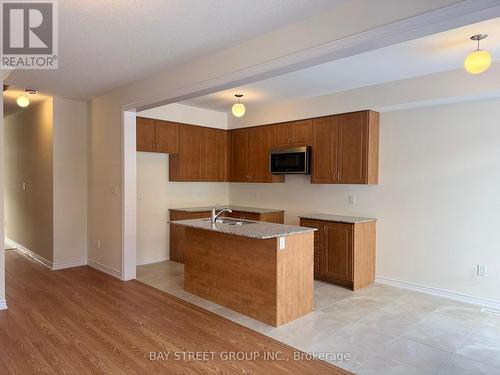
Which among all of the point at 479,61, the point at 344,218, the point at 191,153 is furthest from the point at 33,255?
the point at 479,61

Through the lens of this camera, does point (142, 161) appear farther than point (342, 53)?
Yes

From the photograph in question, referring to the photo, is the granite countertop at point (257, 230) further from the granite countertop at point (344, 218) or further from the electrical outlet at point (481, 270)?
the electrical outlet at point (481, 270)

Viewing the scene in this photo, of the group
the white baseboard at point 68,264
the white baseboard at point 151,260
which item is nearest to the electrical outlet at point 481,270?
the white baseboard at point 151,260

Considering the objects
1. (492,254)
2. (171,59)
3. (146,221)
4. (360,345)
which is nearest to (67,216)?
(146,221)

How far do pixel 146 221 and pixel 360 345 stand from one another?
154 inches

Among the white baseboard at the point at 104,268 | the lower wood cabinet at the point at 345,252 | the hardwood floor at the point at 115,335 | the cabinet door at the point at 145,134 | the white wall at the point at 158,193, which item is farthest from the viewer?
the white wall at the point at 158,193

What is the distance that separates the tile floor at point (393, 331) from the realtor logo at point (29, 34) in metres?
2.90

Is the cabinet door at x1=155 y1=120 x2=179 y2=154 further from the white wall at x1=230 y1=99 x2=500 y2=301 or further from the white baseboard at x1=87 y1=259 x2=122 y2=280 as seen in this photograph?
the white wall at x1=230 y1=99 x2=500 y2=301

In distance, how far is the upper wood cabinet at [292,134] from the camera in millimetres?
5233

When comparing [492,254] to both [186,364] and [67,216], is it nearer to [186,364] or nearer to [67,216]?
[186,364]

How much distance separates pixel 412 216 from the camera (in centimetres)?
443

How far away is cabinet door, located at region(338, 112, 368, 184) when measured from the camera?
455 centimetres

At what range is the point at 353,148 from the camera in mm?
4656

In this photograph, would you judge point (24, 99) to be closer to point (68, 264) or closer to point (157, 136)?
point (157, 136)
